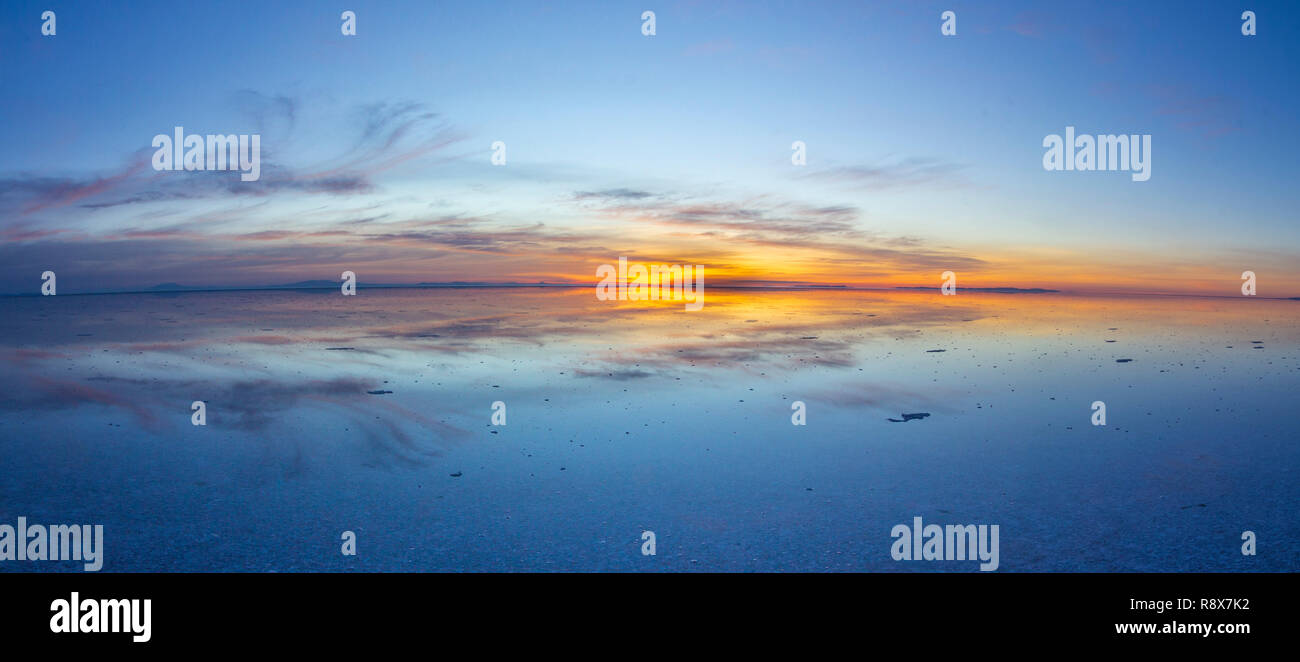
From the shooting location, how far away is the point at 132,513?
4.85 meters

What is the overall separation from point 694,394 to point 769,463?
303cm

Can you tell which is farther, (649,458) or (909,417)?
(909,417)

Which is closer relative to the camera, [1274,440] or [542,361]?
[1274,440]

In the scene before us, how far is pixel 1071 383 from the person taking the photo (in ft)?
32.3

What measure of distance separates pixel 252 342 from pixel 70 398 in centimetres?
663

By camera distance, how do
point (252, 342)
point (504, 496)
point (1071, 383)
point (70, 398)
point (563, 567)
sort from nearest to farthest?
1. point (563, 567)
2. point (504, 496)
3. point (70, 398)
4. point (1071, 383)
5. point (252, 342)

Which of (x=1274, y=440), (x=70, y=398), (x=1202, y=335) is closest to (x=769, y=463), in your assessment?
(x=1274, y=440)

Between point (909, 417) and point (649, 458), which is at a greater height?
point (909, 417)

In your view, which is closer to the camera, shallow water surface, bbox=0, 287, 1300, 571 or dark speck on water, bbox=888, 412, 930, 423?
shallow water surface, bbox=0, 287, 1300, 571

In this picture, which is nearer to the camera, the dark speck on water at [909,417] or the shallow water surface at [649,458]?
the shallow water surface at [649,458]

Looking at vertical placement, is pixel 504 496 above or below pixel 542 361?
below
